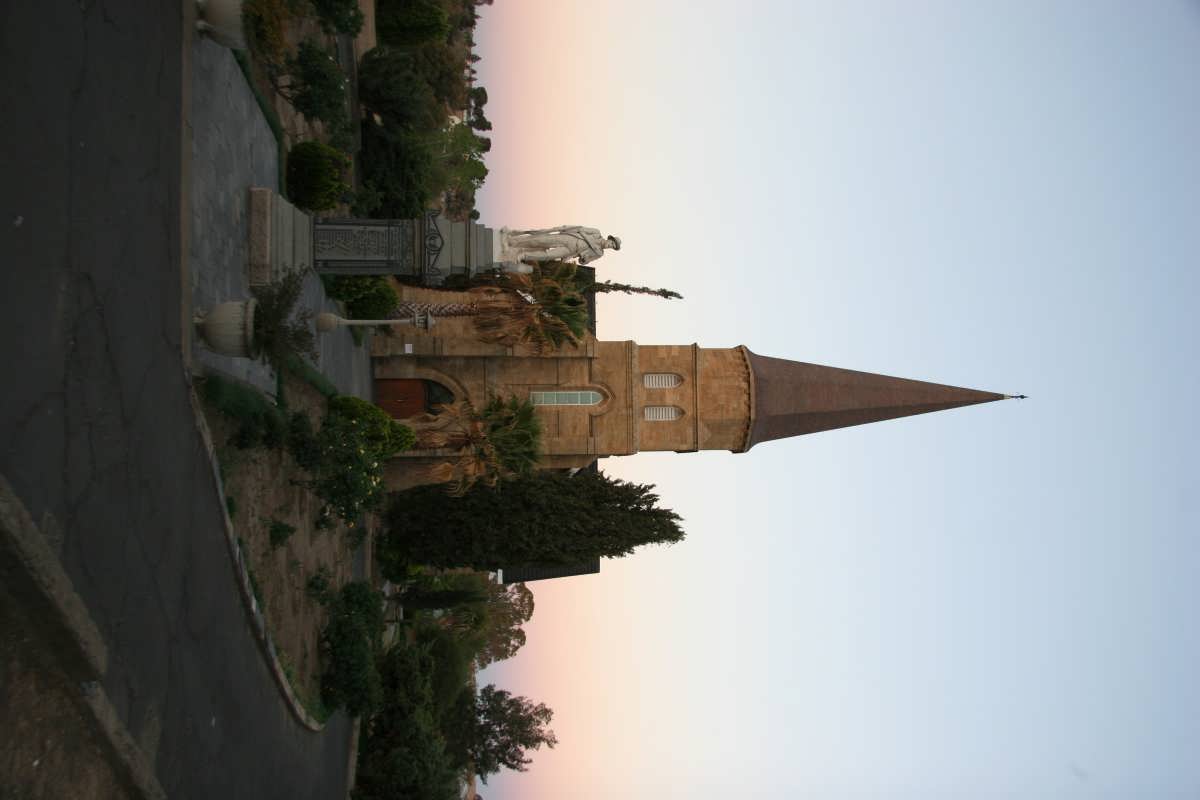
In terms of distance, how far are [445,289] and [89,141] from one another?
15.8 metres

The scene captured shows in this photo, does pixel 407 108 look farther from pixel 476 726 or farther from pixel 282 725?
pixel 476 726

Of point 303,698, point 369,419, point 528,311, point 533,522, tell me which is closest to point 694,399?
point 533,522

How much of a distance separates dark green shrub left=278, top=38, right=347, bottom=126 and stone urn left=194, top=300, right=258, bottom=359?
241 inches

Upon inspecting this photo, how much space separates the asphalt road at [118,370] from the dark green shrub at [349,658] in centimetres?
419

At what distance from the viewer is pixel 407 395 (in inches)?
910

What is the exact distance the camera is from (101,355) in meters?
8.64

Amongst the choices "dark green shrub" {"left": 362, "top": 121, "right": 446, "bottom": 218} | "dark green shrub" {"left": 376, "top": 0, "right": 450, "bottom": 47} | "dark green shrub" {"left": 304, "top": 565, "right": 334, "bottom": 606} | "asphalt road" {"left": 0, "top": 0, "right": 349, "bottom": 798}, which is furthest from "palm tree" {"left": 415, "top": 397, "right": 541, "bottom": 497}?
"dark green shrub" {"left": 376, "top": 0, "right": 450, "bottom": 47}

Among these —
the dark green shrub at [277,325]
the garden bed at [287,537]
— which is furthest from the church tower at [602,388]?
the dark green shrub at [277,325]

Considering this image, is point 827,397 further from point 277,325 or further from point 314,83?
point 277,325

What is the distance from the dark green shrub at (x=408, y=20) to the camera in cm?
2423

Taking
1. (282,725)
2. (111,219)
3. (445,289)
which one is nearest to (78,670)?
(111,219)

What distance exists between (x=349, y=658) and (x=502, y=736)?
46.8 ft

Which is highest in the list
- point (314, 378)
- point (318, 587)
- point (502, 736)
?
point (314, 378)

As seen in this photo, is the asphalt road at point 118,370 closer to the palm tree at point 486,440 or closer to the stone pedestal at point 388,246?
the stone pedestal at point 388,246
